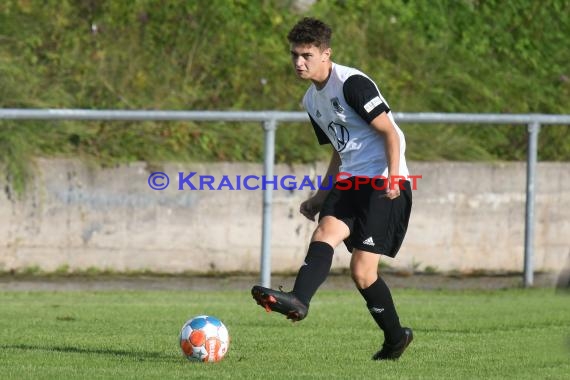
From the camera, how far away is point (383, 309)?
7391mm

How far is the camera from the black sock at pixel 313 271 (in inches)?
275

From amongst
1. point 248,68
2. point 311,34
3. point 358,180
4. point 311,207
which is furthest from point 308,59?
point 248,68

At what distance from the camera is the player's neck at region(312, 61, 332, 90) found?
7.26 meters

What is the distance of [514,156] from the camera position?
51.0 ft

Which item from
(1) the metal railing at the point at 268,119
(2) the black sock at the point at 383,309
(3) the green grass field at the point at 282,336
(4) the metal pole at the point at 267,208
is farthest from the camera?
(4) the metal pole at the point at 267,208

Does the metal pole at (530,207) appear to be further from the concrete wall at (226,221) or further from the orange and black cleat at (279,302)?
the orange and black cleat at (279,302)

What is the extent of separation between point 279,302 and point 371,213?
86cm

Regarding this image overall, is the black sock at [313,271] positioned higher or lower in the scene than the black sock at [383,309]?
higher

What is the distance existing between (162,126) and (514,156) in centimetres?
436

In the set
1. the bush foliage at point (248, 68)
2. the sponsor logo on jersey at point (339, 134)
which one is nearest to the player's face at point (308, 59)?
the sponsor logo on jersey at point (339, 134)

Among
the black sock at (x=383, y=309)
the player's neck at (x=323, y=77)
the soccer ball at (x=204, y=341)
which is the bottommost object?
the soccer ball at (x=204, y=341)

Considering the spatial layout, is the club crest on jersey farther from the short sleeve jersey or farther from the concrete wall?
the concrete wall

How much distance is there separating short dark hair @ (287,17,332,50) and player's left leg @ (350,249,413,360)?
120 cm

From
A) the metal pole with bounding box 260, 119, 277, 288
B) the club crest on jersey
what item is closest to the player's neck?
the club crest on jersey
